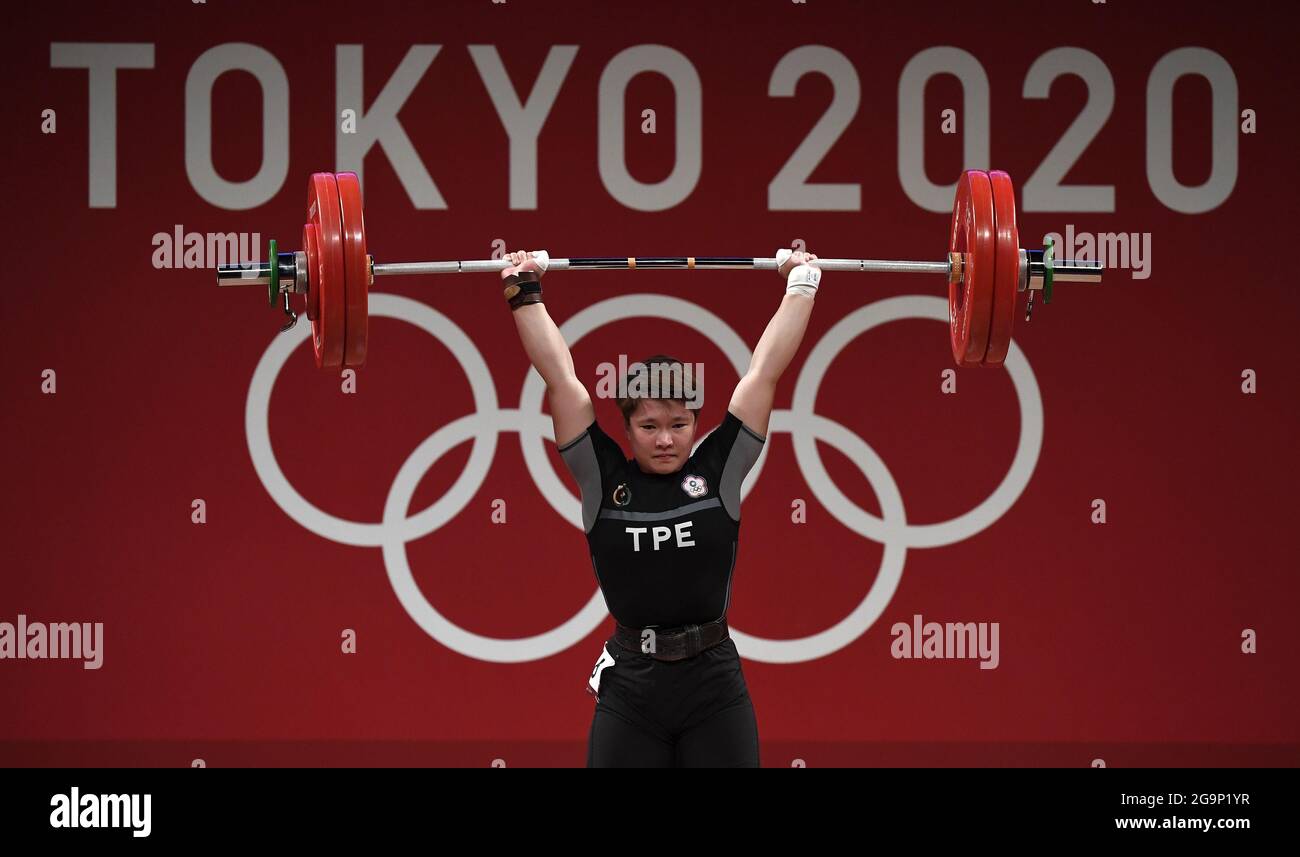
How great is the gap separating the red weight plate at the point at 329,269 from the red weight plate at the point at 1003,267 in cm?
146

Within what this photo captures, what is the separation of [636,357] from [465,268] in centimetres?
143

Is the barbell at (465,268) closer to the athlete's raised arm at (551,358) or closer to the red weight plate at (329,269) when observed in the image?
the red weight plate at (329,269)

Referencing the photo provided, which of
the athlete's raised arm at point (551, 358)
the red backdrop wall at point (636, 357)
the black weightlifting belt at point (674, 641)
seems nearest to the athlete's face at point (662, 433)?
the athlete's raised arm at point (551, 358)

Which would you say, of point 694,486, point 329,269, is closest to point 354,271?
point 329,269

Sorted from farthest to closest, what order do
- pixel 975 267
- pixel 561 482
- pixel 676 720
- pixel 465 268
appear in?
pixel 561 482
pixel 465 268
pixel 975 267
pixel 676 720

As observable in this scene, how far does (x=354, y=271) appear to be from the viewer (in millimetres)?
3154

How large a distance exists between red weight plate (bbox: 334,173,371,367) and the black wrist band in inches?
12.5

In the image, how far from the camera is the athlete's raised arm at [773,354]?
3121 millimetres

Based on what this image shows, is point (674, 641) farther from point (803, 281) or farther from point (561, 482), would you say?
point (561, 482)

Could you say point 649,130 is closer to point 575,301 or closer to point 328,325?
point 575,301

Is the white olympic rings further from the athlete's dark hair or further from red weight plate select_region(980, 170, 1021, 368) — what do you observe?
the athlete's dark hair

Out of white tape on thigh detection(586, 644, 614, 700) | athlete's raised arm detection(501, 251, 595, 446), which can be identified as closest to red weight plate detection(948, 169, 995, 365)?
athlete's raised arm detection(501, 251, 595, 446)

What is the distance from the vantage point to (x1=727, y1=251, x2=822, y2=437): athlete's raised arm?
3121 millimetres

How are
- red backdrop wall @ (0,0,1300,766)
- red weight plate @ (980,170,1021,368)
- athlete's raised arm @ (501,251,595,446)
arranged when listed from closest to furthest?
1. athlete's raised arm @ (501,251,595,446)
2. red weight plate @ (980,170,1021,368)
3. red backdrop wall @ (0,0,1300,766)
